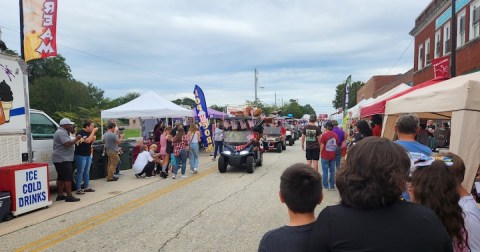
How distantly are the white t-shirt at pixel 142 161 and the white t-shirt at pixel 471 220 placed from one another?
435 inches

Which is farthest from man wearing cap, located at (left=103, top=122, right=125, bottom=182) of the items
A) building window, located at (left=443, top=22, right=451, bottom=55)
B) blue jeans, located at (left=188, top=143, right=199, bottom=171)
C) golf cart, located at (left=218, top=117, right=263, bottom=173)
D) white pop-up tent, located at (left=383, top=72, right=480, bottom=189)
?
building window, located at (left=443, top=22, right=451, bottom=55)

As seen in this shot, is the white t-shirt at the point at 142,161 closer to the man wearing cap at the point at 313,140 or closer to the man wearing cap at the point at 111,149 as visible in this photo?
the man wearing cap at the point at 111,149

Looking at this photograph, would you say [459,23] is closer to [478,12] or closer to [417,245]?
[478,12]

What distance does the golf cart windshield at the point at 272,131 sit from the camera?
882 inches

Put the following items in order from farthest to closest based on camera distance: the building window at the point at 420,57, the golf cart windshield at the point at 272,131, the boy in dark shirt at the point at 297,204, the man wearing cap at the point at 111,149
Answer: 1. the building window at the point at 420,57
2. the golf cart windshield at the point at 272,131
3. the man wearing cap at the point at 111,149
4. the boy in dark shirt at the point at 297,204

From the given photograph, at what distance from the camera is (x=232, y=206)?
7.85m

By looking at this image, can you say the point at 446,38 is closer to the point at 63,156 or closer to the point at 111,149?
the point at 111,149

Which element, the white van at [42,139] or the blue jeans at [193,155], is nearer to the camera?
the white van at [42,139]

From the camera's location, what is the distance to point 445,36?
20703 mm

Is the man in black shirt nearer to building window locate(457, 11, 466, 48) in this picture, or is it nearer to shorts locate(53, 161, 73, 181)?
shorts locate(53, 161, 73, 181)

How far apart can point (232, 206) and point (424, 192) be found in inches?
222

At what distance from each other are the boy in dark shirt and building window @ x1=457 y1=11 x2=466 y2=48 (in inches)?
767

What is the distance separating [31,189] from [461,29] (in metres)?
19.6

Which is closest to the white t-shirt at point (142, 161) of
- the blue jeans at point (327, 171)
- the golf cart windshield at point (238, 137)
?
the golf cart windshield at point (238, 137)
